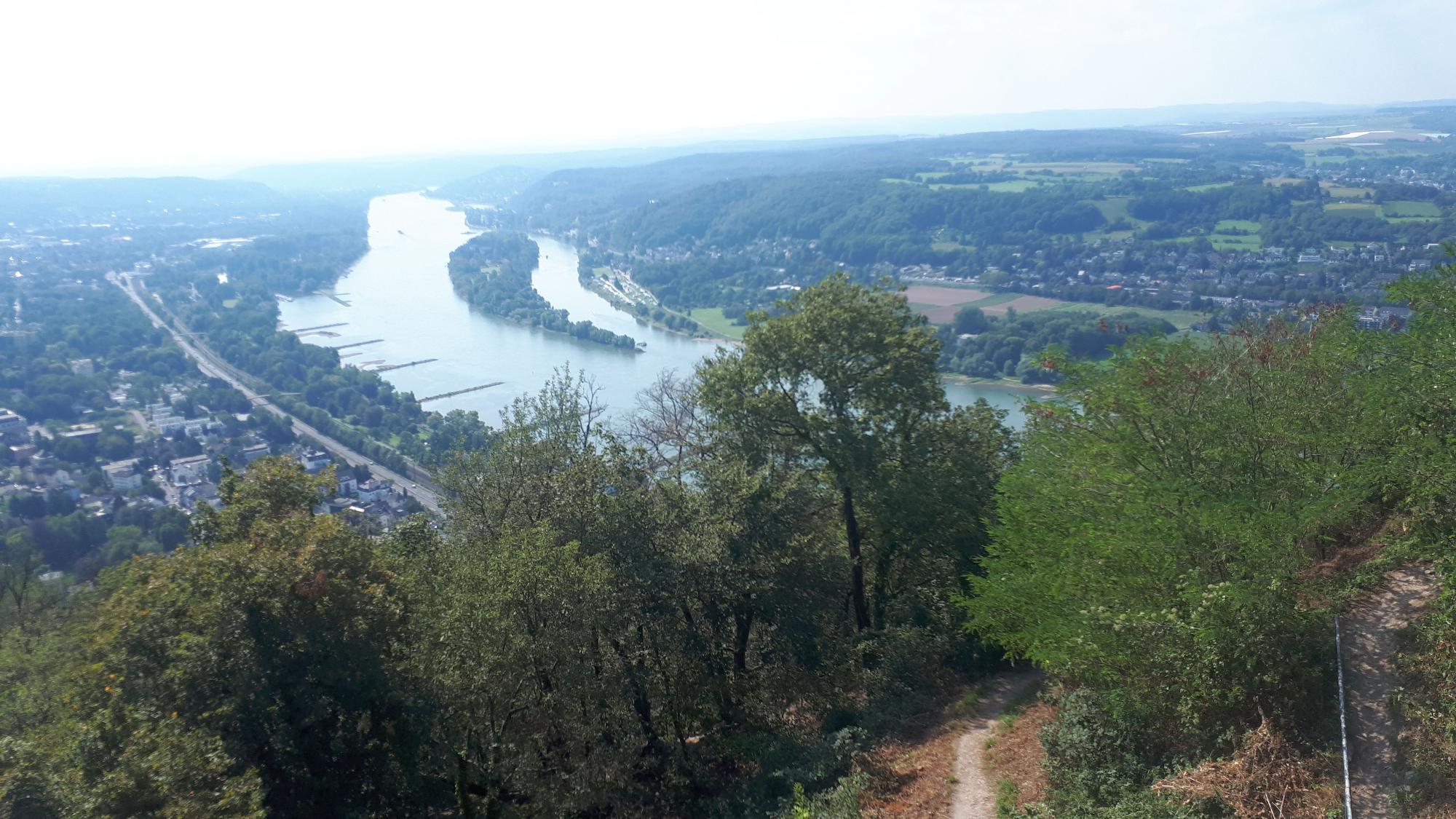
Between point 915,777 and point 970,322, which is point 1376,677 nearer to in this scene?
point 915,777

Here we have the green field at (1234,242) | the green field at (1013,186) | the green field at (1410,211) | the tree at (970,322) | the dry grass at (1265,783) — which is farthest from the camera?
the green field at (1013,186)

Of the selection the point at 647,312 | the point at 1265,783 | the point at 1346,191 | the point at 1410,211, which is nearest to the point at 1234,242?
the point at 1410,211

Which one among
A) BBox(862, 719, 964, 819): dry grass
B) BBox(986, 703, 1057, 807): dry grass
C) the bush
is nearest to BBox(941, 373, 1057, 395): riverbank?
BBox(986, 703, 1057, 807): dry grass

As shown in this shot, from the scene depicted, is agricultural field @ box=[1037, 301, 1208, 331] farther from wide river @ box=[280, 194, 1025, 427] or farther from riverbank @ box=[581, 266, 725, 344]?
riverbank @ box=[581, 266, 725, 344]

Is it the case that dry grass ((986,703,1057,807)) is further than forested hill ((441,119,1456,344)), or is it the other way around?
forested hill ((441,119,1456,344))

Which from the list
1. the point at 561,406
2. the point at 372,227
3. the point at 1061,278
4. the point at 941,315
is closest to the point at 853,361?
the point at 561,406

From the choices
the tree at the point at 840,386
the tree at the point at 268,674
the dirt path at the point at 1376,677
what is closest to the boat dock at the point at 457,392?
the tree at the point at 840,386

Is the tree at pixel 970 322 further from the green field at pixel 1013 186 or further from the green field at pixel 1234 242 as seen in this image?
the green field at pixel 1013 186
